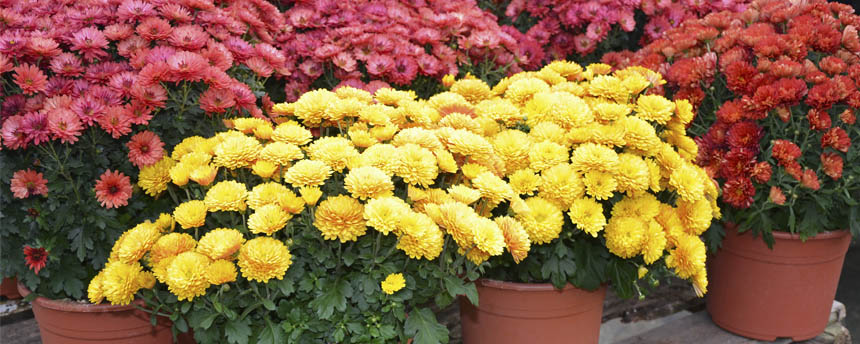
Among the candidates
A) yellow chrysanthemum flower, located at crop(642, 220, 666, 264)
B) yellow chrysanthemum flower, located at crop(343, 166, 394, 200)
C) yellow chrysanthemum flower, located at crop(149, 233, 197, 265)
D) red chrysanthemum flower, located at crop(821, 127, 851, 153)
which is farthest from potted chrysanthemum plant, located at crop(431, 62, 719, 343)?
yellow chrysanthemum flower, located at crop(149, 233, 197, 265)

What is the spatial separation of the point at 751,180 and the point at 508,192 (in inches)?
42.5

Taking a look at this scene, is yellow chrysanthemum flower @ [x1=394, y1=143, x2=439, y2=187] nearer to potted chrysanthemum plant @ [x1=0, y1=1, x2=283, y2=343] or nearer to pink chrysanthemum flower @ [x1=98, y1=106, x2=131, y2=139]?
potted chrysanthemum plant @ [x1=0, y1=1, x2=283, y2=343]

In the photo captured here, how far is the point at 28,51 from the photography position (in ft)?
5.53

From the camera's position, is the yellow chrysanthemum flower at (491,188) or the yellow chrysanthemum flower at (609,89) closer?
the yellow chrysanthemum flower at (491,188)

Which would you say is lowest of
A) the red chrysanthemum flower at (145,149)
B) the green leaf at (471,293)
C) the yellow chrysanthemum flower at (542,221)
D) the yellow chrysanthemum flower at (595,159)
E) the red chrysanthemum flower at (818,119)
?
the red chrysanthemum flower at (145,149)

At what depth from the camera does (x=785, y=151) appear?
200 centimetres

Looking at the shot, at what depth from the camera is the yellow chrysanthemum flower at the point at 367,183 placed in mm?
1338

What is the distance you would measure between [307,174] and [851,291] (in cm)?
315

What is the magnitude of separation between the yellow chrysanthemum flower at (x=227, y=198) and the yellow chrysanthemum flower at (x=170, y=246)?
89 mm

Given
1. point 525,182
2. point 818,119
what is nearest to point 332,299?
point 525,182

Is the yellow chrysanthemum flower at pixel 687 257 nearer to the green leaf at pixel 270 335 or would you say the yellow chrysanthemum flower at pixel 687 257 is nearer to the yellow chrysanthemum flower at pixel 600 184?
the yellow chrysanthemum flower at pixel 600 184

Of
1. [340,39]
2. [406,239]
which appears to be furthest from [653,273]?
[340,39]

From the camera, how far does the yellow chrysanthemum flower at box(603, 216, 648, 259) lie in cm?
160

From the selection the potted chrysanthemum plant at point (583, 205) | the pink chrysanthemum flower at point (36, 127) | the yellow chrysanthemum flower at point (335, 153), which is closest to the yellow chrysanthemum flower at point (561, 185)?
the potted chrysanthemum plant at point (583, 205)
